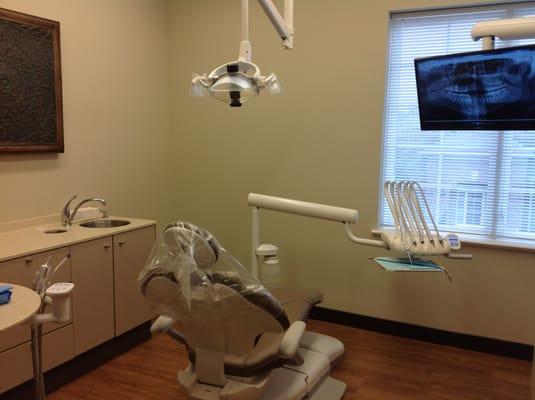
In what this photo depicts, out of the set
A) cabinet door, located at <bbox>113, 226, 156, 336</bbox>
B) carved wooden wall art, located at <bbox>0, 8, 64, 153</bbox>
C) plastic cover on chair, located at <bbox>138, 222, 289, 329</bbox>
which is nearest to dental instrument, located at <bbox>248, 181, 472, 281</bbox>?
cabinet door, located at <bbox>113, 226, 156, 336</bbox>

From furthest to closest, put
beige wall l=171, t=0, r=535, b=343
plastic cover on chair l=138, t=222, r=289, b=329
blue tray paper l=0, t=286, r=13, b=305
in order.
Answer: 1. beige wall l=171, t=0, r=535, b=343
2. plastic cover on chair l=138, t=222, r=289, b=329
3. blue tray paper l=0, t=286, r=13, b=305

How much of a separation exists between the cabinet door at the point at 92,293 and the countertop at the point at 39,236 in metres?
0.07

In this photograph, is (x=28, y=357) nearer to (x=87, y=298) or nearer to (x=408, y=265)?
(x=87, y=298)

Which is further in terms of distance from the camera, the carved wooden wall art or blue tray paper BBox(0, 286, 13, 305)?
the carved wooden wall art

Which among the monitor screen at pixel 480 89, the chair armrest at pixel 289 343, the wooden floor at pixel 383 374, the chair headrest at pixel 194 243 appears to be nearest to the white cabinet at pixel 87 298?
the wooden floor at pixel 383 374

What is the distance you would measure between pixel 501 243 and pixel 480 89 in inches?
54.3

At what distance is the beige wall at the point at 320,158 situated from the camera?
10.5 feet

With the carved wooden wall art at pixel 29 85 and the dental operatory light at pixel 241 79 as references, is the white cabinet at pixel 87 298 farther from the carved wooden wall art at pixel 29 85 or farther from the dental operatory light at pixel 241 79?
the dental operatory light at pixel 241 79

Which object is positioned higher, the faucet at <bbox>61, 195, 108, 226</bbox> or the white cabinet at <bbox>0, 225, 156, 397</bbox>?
the faucet at <bbox>61, 195, 108, 226</bbox>

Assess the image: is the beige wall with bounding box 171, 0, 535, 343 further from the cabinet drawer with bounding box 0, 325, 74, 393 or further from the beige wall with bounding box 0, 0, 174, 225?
the cabinet drawer with bounding box 0, 325, 74, 393

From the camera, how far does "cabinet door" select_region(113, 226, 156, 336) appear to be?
3.01 m

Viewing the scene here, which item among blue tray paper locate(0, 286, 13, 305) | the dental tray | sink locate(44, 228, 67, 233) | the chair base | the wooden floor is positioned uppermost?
blue tray paper locate(0, 286, 13, 305)

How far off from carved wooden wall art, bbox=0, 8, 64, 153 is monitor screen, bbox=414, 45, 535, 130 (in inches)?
90.6

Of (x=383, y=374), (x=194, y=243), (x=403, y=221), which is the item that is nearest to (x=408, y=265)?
(x=403, y=221)
